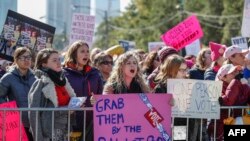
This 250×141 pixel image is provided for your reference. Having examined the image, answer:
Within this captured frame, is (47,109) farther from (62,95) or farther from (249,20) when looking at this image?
(249,20)

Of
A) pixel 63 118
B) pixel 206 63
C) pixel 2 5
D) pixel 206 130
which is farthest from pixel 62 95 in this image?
pixel 206 63

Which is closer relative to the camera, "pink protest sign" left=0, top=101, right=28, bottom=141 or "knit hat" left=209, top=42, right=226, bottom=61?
"pink protest sign" left=0, top=101, right=28, bottom=141

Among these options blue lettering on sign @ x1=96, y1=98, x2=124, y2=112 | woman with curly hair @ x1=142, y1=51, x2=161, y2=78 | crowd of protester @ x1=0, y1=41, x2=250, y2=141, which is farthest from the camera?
woman with curly hair @ x1=142, y1=51, x2=161, y2=78

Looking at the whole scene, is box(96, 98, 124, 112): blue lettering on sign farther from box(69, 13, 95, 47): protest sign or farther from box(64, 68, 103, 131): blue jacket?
box(69, 13, 95, 47): protest sign

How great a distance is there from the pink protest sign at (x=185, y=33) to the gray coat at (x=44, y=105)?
6.83 meters

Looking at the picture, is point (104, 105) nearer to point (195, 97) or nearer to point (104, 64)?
point (195, 97)

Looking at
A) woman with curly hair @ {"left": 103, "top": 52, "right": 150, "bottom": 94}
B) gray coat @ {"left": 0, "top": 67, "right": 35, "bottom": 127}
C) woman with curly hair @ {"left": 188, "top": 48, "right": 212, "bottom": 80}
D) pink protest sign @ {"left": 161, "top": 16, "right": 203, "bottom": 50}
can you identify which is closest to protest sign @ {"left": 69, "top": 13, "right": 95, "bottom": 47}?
pink protest sign @ {"left": 161, "top": 16, "right": 203, "bottom": 50}

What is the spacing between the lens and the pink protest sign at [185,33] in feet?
47.2

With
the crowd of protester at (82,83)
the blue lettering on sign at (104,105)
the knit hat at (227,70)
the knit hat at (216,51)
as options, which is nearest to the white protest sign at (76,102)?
the crowd of protester at (82,83)

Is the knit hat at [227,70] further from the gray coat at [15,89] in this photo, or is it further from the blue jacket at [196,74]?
the gray coat at [15,89]

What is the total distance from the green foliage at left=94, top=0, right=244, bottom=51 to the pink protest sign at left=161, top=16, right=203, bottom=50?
112ft

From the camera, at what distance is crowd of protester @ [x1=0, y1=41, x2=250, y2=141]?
26.0ft

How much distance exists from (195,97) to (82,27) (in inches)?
293

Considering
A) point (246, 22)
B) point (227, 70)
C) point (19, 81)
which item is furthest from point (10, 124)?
point (246, 22)
